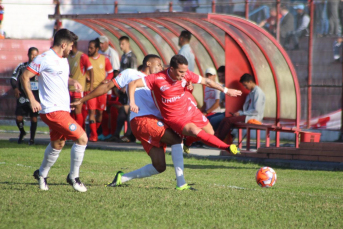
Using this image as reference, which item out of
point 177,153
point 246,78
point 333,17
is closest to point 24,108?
point 246,78

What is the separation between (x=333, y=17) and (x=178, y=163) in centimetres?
1006

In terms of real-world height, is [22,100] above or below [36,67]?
below

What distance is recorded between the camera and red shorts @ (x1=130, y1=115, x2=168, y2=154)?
23.8 ft

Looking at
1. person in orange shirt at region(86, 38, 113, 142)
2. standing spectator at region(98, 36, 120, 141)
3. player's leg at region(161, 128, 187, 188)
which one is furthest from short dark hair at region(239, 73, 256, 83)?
player's leg at region(161, 128, 187, 188)

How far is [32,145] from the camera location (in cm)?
1340

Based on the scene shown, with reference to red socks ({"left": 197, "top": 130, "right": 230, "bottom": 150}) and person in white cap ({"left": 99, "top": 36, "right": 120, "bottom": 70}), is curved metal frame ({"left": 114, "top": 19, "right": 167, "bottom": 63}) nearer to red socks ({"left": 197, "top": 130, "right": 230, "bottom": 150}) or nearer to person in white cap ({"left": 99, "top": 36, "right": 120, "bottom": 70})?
person in white cap ({"left": 99, "top": 36, "right": 120, "bottom": 70})

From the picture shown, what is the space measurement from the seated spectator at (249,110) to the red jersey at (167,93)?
513 cm

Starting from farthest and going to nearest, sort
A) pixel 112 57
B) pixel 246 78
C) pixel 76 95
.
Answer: pixel 112 57 < pixel 76 95 < pixel 246 78

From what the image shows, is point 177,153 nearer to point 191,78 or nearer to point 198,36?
point 191,78

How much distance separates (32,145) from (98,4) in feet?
24.5

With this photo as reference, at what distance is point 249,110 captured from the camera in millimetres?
12523

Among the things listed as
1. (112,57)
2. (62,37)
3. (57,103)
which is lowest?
(57,103)

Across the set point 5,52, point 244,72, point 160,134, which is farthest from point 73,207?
point 5,52

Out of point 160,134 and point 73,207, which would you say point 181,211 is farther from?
point 160,134
